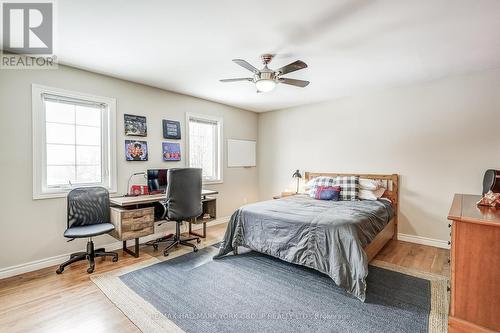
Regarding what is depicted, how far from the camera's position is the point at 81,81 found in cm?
323

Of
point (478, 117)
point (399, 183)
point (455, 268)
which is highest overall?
point (478, 117)

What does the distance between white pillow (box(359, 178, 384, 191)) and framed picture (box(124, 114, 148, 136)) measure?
354cm

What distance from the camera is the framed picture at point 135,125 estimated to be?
3.65 meters

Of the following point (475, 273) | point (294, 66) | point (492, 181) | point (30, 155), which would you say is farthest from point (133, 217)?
point (492, 181)

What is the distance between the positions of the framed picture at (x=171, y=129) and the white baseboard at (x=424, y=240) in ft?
13.2

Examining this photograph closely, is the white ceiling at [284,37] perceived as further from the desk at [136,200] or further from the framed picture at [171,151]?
the desk at [136,200]

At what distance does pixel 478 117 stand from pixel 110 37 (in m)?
4.56

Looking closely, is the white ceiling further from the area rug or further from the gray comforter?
the area rug

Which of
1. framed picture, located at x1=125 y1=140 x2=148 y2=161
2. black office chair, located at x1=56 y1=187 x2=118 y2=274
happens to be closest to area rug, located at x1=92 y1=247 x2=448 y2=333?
black office chair, located at x1=56 y1=187 x2=118 y2=274

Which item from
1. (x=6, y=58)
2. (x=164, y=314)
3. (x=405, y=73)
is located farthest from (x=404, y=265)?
(x=6, y=58)

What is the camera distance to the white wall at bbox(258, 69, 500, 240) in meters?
3.34

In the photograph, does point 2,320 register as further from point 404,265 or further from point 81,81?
point 404,265

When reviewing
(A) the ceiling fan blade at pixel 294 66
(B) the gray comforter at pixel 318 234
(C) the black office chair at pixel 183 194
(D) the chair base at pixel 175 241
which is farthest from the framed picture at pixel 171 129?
(A) the ceiling fan blade at pixel 294 66

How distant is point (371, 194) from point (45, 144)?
14.7 feet
